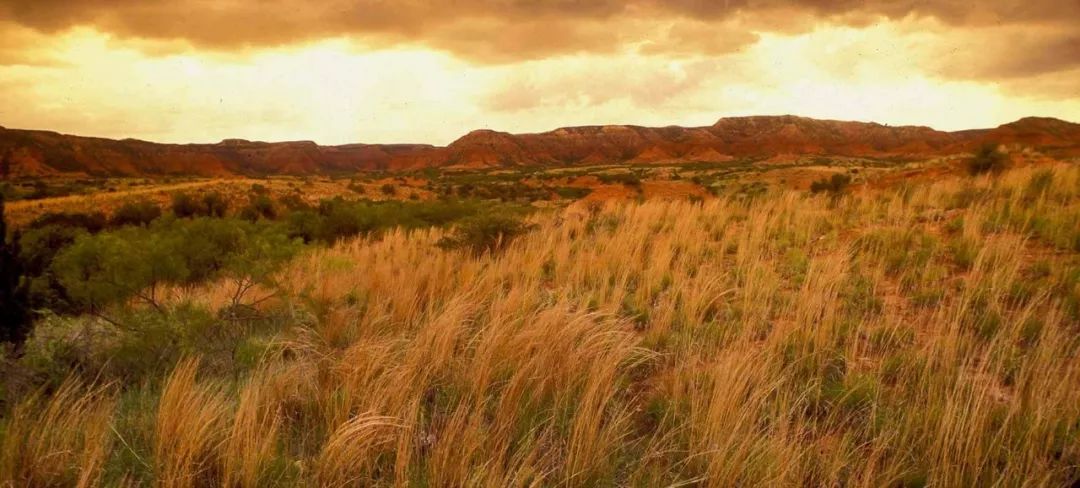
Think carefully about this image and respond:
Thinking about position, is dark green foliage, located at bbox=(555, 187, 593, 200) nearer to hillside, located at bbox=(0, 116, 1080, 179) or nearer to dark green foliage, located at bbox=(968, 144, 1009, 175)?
dark green foliage, located at bbox=(968, 144, 1009, 175)

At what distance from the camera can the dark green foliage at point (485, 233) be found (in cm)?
938

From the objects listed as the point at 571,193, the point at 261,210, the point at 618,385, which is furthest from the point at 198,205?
the point at 618,385

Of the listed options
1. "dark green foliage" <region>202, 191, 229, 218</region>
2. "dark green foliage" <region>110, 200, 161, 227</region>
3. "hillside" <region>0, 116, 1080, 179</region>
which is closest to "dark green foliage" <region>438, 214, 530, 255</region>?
"dark green foliage" <region>110, 200, 161, 227</region>

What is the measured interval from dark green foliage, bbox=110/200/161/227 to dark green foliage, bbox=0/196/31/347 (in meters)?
22.7

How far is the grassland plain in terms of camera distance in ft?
7.91

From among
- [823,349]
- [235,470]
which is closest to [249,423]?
[235,470]

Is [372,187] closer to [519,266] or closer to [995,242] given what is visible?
[519,266]

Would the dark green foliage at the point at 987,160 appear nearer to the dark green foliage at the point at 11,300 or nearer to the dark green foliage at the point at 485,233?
the dark green foliage at the point at 485,233

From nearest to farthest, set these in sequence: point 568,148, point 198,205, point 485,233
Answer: point 485,233 < point 198,205 < point 568,148

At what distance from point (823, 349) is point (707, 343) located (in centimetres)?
75

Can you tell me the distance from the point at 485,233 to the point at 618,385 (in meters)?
6.49

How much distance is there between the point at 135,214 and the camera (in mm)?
23844

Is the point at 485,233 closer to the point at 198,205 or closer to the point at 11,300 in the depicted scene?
the point at 11,300

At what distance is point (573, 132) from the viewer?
17925 centimetres
